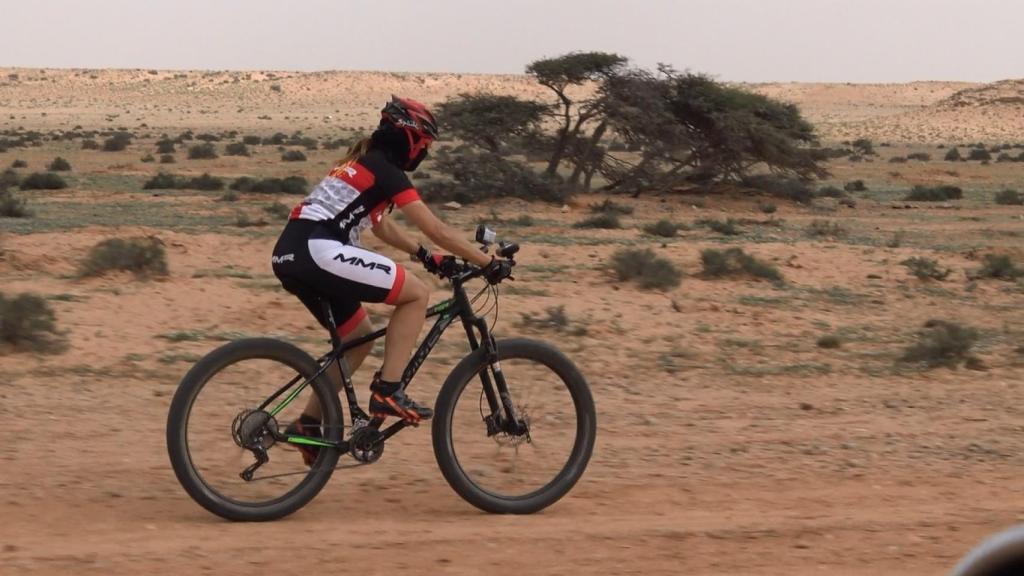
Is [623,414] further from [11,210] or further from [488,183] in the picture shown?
[488,183]

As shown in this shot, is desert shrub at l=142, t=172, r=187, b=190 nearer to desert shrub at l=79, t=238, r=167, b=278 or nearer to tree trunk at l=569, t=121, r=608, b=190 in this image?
tree trunk at l=569, t=121, r=608, b=190

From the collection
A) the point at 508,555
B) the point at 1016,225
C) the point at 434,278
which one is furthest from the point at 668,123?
the point at 508,555

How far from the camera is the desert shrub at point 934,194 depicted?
32.2m

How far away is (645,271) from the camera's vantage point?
15.6 metres

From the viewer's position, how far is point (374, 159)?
18.8 feet

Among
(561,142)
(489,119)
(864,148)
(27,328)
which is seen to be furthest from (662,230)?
(864,148)

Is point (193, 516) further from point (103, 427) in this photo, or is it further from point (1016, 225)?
point (1016, 225)

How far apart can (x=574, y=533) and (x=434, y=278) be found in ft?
33.2

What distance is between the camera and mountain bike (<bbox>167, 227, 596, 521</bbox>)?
5.75m

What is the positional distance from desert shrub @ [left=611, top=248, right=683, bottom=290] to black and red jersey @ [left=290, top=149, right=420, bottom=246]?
9.74 metres

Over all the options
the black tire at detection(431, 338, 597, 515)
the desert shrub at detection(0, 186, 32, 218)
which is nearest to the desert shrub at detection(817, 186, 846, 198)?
the desert shrub at detection(0, 186, 32, 218)

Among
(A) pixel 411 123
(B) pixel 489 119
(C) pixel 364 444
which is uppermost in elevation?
(B) pixel 489 119

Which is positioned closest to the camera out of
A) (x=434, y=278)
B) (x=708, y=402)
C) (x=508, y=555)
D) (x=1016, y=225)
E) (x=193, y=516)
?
(x=508, y=555)

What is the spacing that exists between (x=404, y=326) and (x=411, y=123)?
91 centimetres
